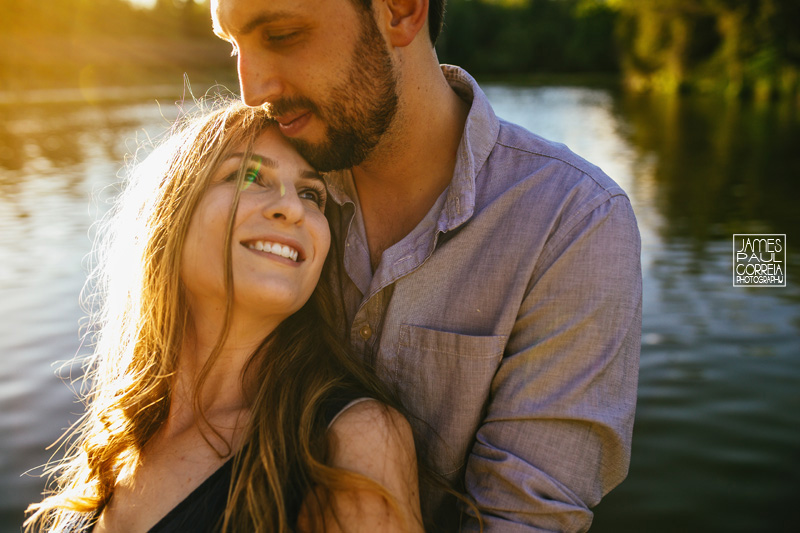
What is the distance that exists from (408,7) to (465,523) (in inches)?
62.9

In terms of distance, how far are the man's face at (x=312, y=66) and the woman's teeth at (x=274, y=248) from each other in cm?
34

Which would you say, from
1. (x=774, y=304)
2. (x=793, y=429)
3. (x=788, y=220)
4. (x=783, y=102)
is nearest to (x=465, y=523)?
(x=793, y=429)

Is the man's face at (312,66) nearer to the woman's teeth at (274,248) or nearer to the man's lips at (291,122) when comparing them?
the man's lips at (291,122)

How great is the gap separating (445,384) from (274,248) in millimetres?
648

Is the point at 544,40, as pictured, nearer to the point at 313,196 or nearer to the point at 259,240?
the point at 313,196

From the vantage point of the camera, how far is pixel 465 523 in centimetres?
188

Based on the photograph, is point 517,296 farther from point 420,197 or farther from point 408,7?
point 408,7

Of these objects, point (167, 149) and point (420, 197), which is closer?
point (167, 149)

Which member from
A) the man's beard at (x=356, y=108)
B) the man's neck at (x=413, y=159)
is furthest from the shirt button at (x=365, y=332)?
the man's beard at (x=356, y=108)

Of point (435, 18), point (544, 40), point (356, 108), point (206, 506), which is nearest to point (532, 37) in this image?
point (544, 40)

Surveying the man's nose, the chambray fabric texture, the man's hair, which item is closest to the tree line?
the man's hair

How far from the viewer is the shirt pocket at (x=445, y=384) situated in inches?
75.2

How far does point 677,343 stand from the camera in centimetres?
534

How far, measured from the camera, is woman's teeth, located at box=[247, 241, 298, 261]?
71.7 inches
